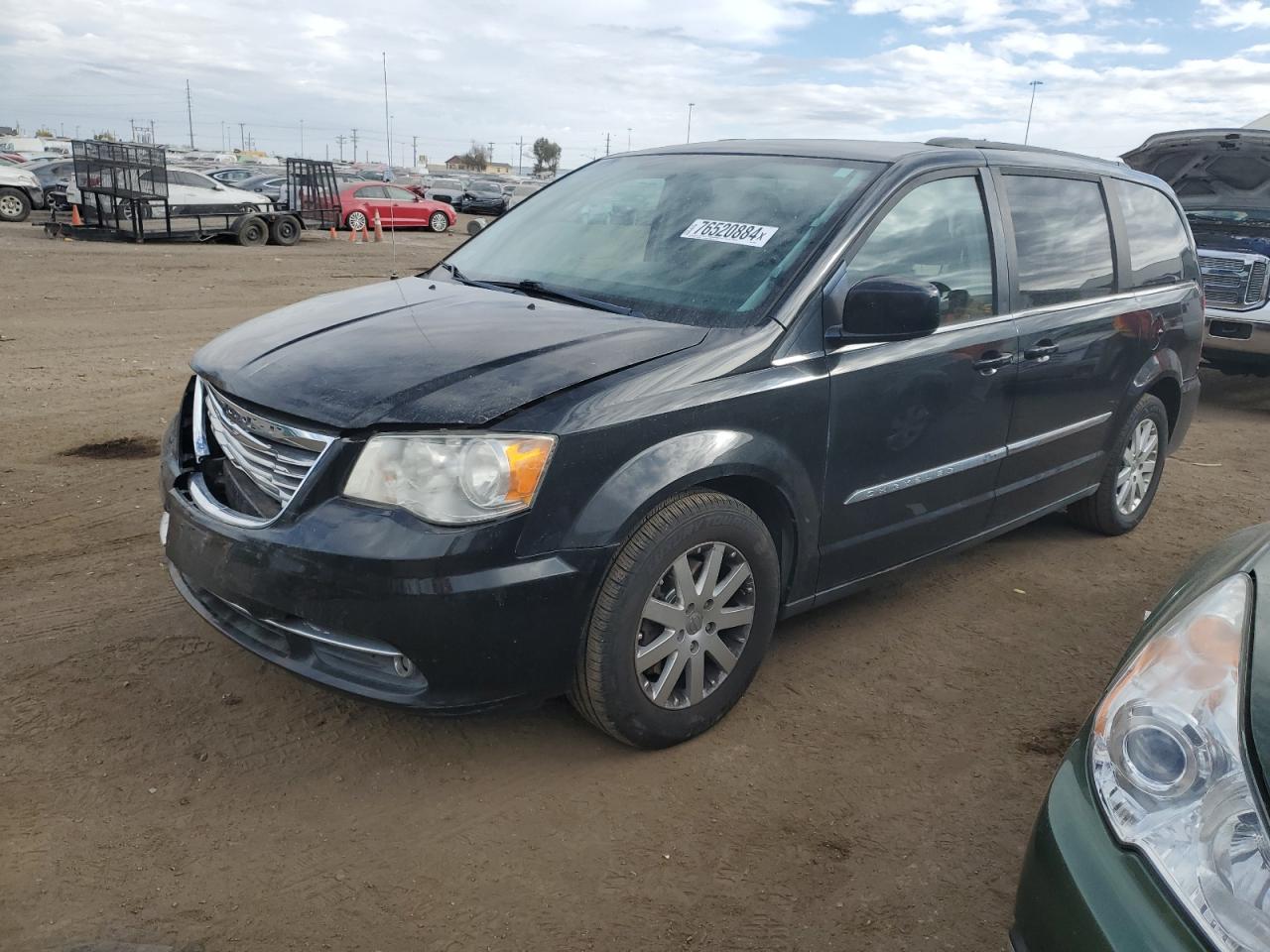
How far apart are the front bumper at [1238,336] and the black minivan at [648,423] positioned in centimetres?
488

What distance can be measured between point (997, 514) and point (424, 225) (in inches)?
1032

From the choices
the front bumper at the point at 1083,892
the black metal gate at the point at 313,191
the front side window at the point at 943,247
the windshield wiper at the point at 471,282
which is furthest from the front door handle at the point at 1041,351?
the black metal gate at the point at 313,191

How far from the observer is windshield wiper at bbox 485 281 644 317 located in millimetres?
3277

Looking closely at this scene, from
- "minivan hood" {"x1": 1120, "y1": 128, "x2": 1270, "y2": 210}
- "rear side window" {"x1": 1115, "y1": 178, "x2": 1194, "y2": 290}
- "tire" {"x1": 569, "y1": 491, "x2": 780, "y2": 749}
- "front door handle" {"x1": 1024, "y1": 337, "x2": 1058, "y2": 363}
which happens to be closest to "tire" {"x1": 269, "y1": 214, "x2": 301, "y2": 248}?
"minivan hood" {"x1": 1120, "y1": 128, "x2": 1270, "y2": 210}

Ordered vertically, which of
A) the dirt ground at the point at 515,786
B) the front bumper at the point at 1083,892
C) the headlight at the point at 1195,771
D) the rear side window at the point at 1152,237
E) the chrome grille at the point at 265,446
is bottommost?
the dirt ground at the point at 515,786

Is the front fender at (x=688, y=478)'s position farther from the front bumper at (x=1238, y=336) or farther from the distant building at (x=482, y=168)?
the distant building at (x=482, y=168)

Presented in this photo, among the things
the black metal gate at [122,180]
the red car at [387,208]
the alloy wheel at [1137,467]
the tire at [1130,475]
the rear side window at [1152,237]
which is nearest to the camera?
the rear side window at [1152,237]

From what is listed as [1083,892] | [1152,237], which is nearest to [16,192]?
[1152,237]

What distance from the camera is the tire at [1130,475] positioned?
16.1ft

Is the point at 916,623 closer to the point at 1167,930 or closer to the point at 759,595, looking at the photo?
the point at 759,595

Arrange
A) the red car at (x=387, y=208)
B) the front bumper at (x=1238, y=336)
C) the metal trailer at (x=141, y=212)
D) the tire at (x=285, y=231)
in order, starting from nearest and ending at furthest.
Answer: the front bumper at (x=1238, y=336)
the metal trailer at (x=141, y=212)
the tire at (x=285, y=231)
the red car at (x=387, y=208)

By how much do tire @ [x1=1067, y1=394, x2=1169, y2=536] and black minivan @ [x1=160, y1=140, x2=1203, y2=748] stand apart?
54cm

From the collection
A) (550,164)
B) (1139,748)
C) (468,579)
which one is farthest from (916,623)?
(550,164)

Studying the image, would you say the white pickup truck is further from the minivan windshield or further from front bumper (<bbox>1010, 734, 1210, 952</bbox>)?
front bumper (<bbox>1010, 734, 1210, 952</bbox>)
